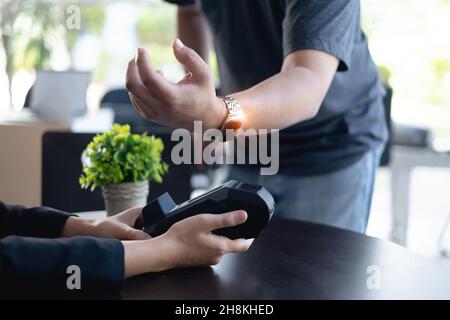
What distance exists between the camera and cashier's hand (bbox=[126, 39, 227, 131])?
0.65 metres

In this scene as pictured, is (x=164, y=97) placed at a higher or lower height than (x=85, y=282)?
higher

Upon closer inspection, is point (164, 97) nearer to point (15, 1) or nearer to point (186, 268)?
point (186, 268)

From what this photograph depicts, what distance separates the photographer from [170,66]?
5.85 m

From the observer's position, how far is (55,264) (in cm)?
67

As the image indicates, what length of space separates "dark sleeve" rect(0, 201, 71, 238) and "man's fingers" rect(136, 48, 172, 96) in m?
0.31

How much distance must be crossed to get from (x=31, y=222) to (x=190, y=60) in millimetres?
370

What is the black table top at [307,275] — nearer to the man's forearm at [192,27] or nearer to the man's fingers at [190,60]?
the man's fingers at [190,60]

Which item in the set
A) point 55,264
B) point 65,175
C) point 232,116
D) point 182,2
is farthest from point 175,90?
point 182,2

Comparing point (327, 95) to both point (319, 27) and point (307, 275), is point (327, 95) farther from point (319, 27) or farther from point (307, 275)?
point (307, 275)

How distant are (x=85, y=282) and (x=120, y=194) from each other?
343 millimetres

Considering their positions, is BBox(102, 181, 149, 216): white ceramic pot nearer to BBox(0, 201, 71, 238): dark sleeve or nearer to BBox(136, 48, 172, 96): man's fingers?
BBox(0, 201, 71, 238): dark sleeve

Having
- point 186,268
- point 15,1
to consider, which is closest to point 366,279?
point 186,268

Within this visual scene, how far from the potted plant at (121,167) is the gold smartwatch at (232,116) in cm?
25

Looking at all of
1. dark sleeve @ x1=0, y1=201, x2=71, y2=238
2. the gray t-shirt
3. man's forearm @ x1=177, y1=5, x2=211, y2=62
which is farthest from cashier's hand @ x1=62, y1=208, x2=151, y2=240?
man's forearm @ x1=177, y1=5, x2=211, y2=62
